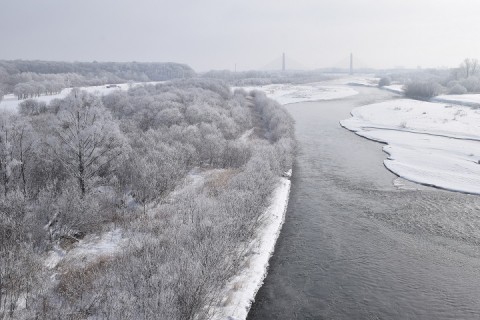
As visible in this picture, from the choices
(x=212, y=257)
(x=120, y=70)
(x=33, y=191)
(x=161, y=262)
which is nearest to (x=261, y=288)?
(x=212, y=257)

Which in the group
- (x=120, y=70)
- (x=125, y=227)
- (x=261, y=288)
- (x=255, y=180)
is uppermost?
(x=120, y=70)

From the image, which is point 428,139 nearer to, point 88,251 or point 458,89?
point 88,251

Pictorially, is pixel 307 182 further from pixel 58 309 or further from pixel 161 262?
pixel 58 309

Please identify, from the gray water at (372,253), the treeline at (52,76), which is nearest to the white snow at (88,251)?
the gray water at (372,253)

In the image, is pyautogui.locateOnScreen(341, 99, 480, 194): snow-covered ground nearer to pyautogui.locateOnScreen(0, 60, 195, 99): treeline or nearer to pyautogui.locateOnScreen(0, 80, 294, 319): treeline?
pyautogui.locateOnScreen(0, 80, 294, 319): treeline

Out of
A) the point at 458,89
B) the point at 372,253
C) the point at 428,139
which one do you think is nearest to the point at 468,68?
the point at 458,89

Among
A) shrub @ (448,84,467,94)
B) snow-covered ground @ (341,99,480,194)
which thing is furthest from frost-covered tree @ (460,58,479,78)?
snow-covered ground @ (341,99,480,194)

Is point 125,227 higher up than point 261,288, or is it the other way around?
point 125,227
